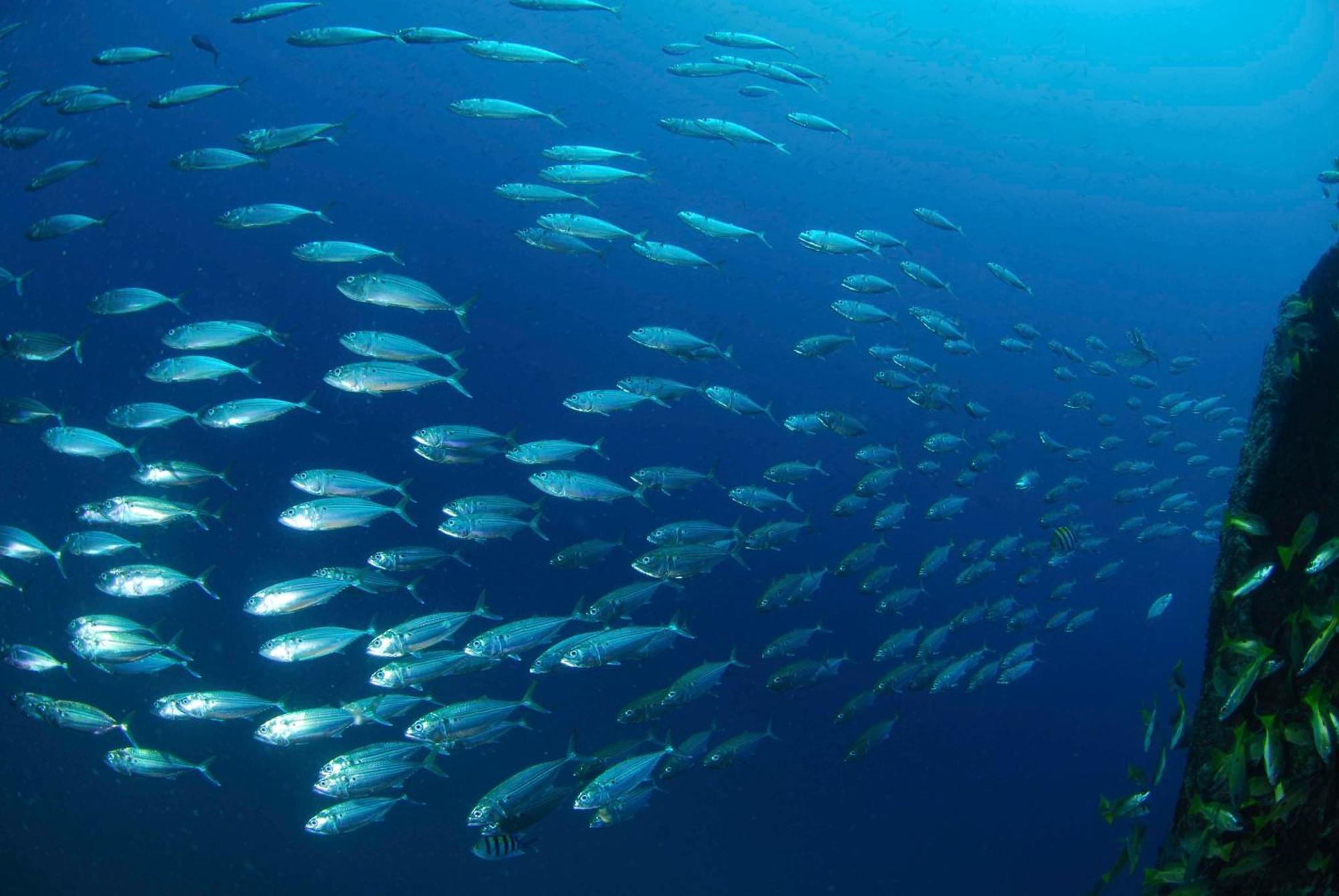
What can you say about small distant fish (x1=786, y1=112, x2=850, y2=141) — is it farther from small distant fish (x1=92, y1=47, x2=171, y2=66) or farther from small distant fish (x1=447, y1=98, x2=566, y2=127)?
small distant fish (x1=92, y1=47, x2=171, y2=66)

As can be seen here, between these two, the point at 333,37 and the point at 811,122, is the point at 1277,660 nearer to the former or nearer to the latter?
the point at 811,122

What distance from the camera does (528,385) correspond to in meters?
14.5

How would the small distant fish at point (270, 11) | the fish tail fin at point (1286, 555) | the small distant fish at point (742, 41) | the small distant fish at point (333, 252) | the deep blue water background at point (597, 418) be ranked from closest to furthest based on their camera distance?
the fish tail fin at point (1286, 555) < the small distant fish at point (270, 11) < the small distant fish at point (333, 252) < the small distant fish at point (742, 41) < the deep blue water background at point (597, 418)

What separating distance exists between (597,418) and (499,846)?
1043 centimetres

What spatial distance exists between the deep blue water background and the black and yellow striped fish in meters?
3.93

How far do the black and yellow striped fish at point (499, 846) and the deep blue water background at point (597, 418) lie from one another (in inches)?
155

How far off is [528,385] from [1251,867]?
13.1 metres

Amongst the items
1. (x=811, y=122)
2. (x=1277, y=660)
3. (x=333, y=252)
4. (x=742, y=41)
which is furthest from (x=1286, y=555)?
(x=742, y=41)

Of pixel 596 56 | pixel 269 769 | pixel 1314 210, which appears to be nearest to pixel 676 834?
pixel 269 769

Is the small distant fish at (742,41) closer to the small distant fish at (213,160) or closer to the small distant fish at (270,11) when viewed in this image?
the small distant fish at (270,11)

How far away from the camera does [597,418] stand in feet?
48.4

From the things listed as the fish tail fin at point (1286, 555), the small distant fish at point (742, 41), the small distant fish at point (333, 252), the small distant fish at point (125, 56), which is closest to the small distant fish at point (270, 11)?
the small distant fish at point (125, 56)

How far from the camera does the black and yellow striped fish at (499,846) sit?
16.0ft

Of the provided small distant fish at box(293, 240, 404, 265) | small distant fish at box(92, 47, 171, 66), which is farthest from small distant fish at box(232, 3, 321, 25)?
small distant fish at box(293, 240, 404, 265)
